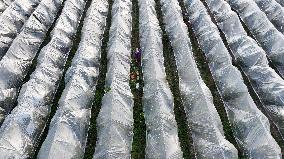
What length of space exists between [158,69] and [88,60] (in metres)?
2.75

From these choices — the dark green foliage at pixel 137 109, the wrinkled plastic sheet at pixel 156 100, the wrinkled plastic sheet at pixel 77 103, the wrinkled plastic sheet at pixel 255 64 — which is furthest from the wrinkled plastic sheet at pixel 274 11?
the wrinkled plastic sheet at pixel 77 103

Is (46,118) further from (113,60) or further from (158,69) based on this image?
(158,69)

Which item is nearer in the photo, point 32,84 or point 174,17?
point 32,84

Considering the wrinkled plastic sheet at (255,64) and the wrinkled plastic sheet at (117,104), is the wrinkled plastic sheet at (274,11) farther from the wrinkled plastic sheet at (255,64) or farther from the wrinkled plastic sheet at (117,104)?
the wrinkled plastic sheet at (117,104)

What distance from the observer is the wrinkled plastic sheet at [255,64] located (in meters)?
13.5

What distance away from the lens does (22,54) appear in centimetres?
1577

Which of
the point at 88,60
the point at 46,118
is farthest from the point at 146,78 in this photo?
the point at 46,118

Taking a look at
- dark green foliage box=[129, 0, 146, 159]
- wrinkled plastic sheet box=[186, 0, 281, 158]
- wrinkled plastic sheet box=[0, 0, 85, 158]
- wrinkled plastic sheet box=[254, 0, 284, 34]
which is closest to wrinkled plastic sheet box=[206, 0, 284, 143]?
wrinkled plastic sheet box=[186, 0, 281, 158]

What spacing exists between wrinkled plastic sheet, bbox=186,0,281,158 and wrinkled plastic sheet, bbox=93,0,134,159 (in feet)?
10.8

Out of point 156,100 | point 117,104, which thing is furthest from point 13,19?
point 156,100

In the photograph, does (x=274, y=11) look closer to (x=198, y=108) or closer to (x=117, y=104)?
(x=198, y=108)

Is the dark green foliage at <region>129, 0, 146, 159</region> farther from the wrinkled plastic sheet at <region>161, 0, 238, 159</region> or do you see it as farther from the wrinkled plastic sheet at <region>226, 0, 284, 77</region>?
the wrinkled plastic sheet at <region>226, 0, 284, 77</region>

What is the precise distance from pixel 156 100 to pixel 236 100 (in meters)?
2.74

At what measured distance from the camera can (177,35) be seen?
55.7ft
